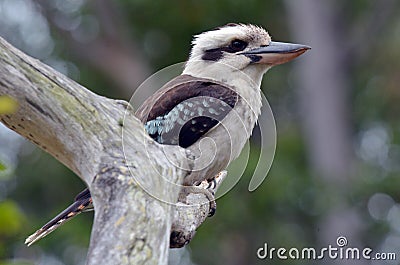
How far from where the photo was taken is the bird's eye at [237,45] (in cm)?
360

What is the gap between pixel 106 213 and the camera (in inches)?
90.8

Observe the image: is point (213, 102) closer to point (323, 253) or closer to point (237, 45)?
point (237, 45)

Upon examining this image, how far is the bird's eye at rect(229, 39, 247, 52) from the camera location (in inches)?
142

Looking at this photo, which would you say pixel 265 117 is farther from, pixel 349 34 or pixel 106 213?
pixel 349 34

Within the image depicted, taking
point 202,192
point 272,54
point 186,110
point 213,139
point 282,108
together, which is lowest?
point 202,192

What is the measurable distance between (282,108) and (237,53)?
714 centimetres

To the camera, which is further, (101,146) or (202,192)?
(202,192)

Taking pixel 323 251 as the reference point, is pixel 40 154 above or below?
above

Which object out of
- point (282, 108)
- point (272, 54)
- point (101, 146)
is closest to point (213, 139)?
point (272, 54)

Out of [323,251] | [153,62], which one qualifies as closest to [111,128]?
[323,251]

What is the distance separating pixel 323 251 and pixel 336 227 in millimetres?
705

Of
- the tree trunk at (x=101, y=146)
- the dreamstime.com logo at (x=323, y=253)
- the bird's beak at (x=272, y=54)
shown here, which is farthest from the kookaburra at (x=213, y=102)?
the dreamstime.com logo at (x=323, y=253)

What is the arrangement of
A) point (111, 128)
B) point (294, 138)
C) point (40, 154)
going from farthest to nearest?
1. point (294, 138)
2. point (40, 154)
3. point (111, 128)

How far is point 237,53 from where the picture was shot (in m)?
3.59
